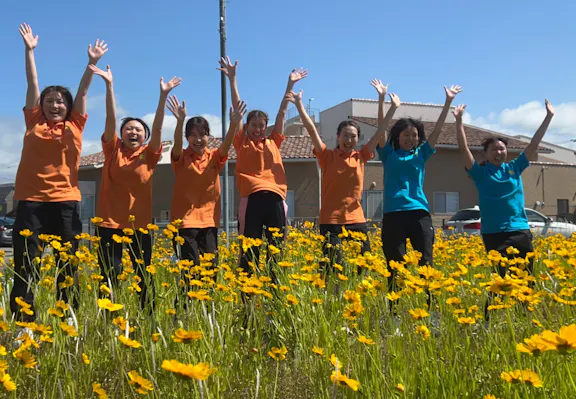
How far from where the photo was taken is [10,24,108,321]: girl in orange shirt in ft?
12.6

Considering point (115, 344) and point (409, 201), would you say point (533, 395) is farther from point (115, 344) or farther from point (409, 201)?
point (409, 201)

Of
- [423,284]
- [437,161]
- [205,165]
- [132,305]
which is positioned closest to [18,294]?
[132,305]

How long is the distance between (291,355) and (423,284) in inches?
39.0

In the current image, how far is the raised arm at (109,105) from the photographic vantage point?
4.34m

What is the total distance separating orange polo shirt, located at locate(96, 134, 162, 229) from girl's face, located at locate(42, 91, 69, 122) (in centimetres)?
43

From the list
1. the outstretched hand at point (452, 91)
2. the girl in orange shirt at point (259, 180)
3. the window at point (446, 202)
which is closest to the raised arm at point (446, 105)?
the outstretched hand at point (452, 91)

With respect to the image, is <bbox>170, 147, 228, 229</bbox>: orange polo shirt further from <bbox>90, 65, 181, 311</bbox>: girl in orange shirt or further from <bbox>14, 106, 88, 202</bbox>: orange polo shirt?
<bbox>14, 106, 88, 202</bbox>: orange polo shirt

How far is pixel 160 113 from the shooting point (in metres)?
4.56

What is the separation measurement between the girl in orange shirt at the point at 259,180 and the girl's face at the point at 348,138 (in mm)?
584

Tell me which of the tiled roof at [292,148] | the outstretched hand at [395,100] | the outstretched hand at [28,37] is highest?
the tiled roof at [292,148]

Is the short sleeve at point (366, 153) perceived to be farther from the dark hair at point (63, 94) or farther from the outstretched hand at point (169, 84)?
the dark hair at point (63, 94)

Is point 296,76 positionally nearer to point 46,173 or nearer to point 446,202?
point 46,173

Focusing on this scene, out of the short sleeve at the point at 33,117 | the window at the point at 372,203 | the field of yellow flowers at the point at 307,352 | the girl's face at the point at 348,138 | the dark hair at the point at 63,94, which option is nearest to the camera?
the field of yellow flowers at the point at 307,352

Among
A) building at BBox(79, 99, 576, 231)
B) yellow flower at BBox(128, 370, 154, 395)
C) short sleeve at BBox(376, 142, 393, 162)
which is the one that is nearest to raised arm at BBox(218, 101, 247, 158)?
short sleeve at BBox(376, 142, 393, 162)
